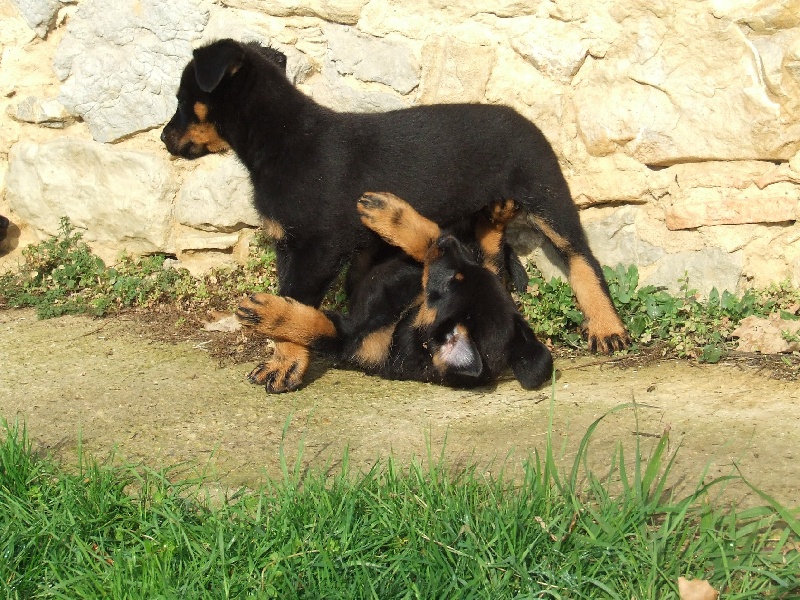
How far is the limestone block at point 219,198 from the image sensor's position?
221 inches

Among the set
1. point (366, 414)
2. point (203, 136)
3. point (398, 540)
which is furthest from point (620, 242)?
point (398, 540)

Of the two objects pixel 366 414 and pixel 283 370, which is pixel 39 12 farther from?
pixel 366 414

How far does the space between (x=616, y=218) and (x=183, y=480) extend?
298cm

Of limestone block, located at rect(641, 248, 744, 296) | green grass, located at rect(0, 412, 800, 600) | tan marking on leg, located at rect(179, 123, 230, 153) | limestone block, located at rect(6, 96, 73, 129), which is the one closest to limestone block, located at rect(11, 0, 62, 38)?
limestone block, located at rect(6, 96, 73, 129)

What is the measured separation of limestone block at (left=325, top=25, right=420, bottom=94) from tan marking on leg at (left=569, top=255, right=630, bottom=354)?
1.46 m

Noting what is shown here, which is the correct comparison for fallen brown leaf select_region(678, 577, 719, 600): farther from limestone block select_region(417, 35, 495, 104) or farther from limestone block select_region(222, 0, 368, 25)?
limestone block select_region(222, 0, 368, 25)

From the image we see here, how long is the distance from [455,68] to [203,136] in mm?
1485

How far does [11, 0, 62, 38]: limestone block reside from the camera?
18.6 feet

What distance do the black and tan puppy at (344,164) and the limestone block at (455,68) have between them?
0.97 feet

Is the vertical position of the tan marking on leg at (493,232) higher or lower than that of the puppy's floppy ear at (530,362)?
higher

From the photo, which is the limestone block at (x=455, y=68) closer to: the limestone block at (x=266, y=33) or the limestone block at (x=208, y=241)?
the limestone block at (x=266, y=33)

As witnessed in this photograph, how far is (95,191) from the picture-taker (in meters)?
5.85

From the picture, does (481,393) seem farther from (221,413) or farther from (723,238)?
(723,238)

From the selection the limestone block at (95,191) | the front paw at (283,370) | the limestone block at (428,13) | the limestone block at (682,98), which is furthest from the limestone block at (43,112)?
the limestone block at (682,98)
